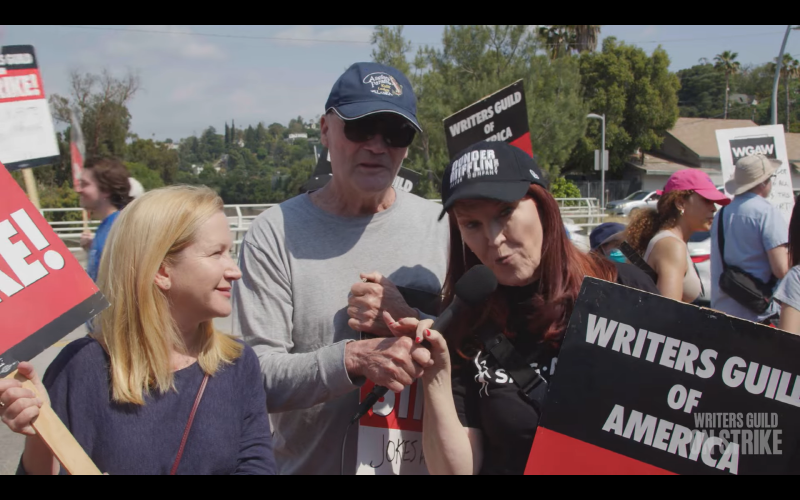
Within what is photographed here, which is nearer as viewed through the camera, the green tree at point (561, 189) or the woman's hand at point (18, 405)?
the woman's hand at point (18, 405)

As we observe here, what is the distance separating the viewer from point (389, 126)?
242 cm

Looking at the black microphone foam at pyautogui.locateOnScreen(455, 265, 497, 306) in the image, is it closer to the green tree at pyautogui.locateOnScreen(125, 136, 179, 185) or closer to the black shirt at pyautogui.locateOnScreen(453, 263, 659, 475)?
the black shirt at pyautogui.locateOnScreen(453, 263, 659, 475)

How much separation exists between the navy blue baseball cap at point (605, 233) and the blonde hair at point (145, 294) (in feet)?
11.7

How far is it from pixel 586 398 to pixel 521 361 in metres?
0.35

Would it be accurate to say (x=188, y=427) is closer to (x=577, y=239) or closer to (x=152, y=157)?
(x=577, y=239)

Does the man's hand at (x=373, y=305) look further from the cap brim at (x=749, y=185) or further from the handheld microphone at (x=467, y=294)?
the cap brim at (x=749, y=185)

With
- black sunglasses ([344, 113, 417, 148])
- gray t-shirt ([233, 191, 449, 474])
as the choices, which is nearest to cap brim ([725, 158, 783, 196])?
gray t-shirt ([233, 191, 449, 474])

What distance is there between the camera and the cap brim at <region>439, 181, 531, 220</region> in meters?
1.96

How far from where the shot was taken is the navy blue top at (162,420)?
72.9 inches

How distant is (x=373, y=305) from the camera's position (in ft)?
7.12

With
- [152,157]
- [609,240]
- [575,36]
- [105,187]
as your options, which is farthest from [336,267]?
[575,36]

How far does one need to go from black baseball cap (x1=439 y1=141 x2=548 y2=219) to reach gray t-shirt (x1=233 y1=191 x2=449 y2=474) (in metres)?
0.43

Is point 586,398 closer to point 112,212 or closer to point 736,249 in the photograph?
point 736,249

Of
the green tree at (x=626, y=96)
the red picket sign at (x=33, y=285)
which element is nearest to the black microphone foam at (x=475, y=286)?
the red picket sign at (x=33, y=285)
